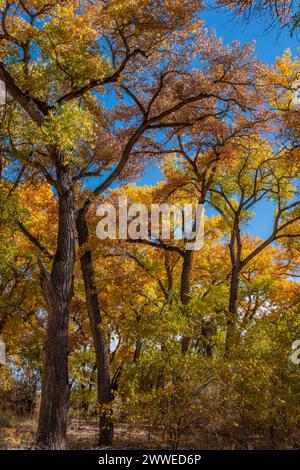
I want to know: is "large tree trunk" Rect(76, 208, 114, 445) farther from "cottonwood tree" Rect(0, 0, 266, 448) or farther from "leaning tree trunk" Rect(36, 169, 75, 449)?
"leaning tree trunk" Rect(36, 169, 75, 449)

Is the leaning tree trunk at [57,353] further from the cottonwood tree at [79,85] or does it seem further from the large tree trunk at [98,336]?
the large tree trunk at [98,336]

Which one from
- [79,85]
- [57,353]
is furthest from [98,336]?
[79,85]

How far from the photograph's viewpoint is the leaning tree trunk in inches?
329

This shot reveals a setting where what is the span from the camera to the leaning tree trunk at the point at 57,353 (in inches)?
329

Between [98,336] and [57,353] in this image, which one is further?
[98,336]

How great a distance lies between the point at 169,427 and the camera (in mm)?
7773

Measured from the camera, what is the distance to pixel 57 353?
8.69 meters

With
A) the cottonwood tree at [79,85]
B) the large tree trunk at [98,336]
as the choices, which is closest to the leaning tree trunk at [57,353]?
the cottonwood tree at [79,85]

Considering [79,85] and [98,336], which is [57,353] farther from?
[79,85]

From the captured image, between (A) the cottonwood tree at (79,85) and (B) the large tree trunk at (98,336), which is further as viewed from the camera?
(B) the large tree trunk at (98,336)

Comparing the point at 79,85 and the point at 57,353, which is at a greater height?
the point at 79,85

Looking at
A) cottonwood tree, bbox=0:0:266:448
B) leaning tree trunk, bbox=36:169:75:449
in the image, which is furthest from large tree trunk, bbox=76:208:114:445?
leaning tree trunk, bbox=36:169:75:449

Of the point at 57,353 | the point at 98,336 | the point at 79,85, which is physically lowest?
the point at 57,353
